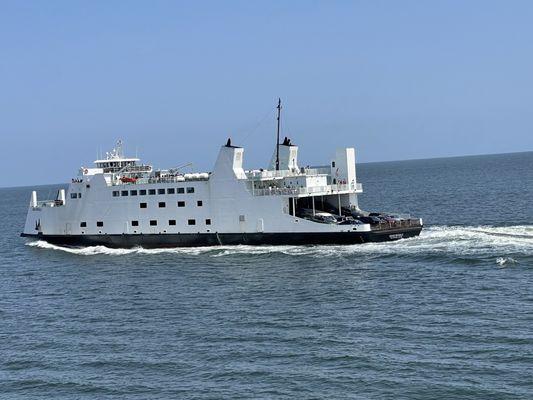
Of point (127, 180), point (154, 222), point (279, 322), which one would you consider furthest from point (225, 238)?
point (279, 322)

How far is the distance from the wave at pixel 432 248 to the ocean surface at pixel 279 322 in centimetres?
15

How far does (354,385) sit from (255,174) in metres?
30.2

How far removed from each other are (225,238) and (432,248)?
45.4 feet

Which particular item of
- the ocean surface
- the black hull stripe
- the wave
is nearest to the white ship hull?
the black hull stripe

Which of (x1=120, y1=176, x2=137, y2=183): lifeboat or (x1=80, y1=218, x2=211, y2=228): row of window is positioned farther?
(x1=120, y1=176, x2=137, y2=183): lifeboat

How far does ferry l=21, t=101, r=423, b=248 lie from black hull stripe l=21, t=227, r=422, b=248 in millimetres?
63

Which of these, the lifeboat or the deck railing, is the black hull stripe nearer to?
the deck railing

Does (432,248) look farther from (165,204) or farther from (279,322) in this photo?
(165,204)

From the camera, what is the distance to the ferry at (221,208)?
163 ft

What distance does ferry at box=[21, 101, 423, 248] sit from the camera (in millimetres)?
49750

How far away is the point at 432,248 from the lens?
4503cm

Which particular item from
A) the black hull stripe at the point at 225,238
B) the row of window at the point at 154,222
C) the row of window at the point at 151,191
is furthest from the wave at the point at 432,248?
the row of window at the point at 151,191

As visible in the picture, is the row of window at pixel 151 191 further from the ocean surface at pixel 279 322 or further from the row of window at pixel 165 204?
the ocean surface at pixel 279 322

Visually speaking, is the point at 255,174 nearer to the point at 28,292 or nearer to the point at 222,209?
the point at 222,209
